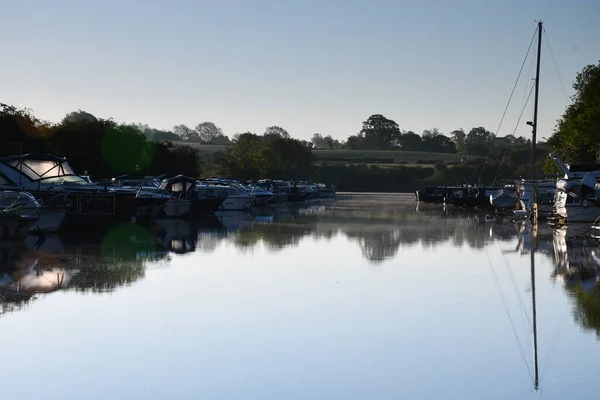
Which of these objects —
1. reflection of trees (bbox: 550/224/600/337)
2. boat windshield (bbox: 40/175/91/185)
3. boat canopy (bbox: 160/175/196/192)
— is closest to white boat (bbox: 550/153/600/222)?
reflection of trees (bbox: 550/224/600/337)

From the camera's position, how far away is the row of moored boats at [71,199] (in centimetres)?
3634

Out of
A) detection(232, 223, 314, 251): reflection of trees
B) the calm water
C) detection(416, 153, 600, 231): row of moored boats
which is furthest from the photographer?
detection(416, 153, 600, 231): row of moored boats

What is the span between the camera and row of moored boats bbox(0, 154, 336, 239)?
36.3 metres

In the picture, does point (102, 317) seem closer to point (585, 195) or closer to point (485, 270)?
point (485, 270)

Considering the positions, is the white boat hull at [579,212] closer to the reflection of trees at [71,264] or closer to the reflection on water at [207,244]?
the reflection on water at [207,244]

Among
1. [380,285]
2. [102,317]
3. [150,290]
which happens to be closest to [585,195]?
[380,285]

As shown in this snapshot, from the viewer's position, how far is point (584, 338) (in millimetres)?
14711

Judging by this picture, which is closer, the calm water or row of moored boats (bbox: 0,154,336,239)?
the calm water

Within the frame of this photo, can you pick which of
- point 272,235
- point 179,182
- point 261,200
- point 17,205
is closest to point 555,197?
point 272,235

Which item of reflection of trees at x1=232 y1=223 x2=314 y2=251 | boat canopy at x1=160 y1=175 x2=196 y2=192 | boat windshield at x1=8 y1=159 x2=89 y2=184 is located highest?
boat windshield at x1=8 y1=159 x2=89 y2=184

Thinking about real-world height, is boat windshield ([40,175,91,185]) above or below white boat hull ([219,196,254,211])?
above

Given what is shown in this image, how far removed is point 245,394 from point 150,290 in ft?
30.7

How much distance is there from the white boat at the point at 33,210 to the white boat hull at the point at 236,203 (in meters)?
27.0

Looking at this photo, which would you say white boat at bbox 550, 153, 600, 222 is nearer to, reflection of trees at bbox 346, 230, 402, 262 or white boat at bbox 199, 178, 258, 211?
reflection of trees at bbox 346, 230, 402, 262
